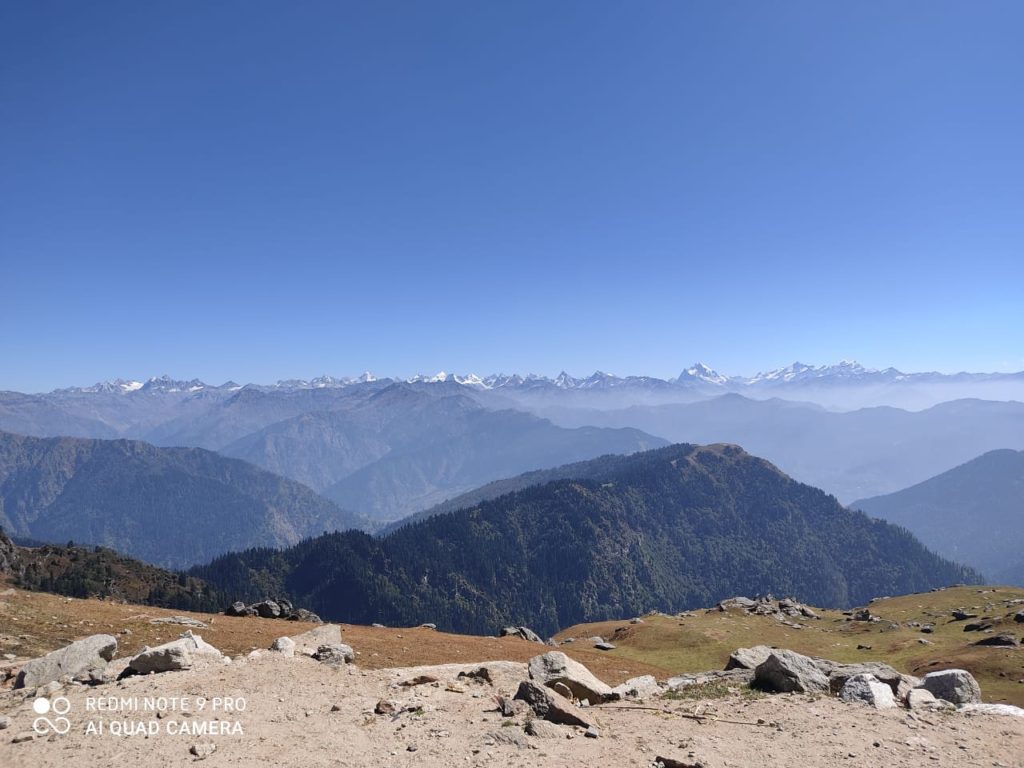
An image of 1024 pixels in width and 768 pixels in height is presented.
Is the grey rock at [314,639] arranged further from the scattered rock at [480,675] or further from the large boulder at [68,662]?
the scattered rock at [480,675]

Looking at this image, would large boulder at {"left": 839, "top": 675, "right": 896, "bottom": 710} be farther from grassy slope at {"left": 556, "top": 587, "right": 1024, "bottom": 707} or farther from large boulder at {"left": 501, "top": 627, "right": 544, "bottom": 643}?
large boulder at {"left": 501, "top": 627, "right": 544, "bottom": 643}

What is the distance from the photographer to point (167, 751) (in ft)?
47.5

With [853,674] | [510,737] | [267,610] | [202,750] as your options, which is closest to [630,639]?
[267,610]

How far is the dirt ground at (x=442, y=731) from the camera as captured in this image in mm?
14625

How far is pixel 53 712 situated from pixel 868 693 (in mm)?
27614

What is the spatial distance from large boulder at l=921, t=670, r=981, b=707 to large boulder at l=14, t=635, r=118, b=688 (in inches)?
1278

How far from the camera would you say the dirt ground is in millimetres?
14625

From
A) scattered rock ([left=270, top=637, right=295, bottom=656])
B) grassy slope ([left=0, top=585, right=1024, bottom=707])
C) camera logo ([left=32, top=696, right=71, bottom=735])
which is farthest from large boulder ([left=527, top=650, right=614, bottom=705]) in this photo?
camera logo ([left=32, top=696, right=71, bottom=735])

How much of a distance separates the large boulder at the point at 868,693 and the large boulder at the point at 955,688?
2.88 metres

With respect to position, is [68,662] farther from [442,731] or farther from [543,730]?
[543,730]

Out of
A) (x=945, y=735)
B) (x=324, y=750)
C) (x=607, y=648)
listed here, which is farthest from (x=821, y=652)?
(x=324, y=750)

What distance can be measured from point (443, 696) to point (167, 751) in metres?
8.42

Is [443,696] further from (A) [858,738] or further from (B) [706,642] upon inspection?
(B) [706,642]

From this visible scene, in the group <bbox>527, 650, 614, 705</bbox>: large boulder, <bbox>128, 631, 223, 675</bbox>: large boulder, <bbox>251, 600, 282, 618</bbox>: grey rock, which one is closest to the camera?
<bbox>128, 631, 223, 675</bbox>: large boulder
